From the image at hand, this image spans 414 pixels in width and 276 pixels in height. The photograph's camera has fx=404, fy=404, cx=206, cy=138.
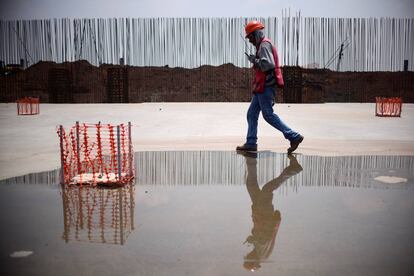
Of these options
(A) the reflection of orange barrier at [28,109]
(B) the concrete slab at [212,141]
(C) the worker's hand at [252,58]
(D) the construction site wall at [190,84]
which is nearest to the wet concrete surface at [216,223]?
(B) the concrete slab at [212,141]

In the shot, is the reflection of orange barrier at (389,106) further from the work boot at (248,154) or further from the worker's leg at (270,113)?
the work boot at (248,154)

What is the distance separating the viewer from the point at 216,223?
2570 millimetres

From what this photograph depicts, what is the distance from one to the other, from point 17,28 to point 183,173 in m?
19.3

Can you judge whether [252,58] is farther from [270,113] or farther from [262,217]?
[262,217]

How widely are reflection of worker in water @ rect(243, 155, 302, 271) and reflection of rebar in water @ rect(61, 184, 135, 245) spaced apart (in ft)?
2.44

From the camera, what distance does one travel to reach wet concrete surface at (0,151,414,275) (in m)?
1.98

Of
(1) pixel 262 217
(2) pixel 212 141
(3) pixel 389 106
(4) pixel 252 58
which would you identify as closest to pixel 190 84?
(3) pixel 389 106

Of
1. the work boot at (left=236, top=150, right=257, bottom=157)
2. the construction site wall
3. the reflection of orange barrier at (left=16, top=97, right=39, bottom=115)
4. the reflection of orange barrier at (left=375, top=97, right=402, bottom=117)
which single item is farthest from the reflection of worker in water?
the construction site wall

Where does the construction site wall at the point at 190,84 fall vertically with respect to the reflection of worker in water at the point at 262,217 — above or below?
above

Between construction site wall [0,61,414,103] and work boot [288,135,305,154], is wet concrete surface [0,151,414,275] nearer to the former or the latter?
work boot [288,135,305,154]

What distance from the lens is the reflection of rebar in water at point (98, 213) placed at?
2.38 metres

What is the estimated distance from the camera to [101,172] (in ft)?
12.9

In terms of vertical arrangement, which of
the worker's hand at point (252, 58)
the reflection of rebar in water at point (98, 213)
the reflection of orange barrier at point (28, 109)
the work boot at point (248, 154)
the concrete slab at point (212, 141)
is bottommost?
the reflection of rebar in water at point (98, 213)

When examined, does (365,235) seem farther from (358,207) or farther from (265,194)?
(265,194)
